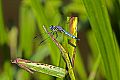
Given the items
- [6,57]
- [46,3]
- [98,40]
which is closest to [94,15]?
[98,40]

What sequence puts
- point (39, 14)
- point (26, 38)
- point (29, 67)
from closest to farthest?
point (29, 67)
point (39, 14)
point (26, 38)

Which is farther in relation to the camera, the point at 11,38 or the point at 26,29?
the point at 11,38

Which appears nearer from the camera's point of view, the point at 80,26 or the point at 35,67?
the point at 35,67

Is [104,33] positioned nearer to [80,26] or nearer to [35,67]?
[35,67]

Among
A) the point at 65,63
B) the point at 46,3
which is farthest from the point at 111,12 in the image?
the point at 65,63

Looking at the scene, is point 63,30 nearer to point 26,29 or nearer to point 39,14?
point 39,14

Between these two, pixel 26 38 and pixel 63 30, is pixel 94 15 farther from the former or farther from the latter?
pixel 26 38

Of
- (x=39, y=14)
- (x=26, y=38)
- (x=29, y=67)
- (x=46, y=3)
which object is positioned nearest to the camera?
(x=29, y=67)

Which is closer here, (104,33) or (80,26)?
(104,33)

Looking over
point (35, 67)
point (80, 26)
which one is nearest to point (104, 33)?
point (35, 67)
